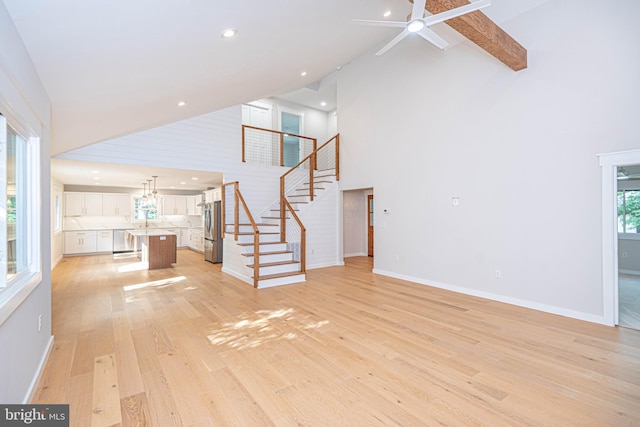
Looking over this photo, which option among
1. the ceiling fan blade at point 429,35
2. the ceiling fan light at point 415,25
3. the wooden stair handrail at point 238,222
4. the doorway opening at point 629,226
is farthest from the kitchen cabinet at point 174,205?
the doorway opening at point 629,226

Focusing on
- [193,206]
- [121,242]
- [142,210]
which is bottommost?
[121,242]

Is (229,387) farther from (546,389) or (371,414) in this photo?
(546,389)

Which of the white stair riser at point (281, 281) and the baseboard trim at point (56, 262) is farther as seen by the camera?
the baseboard trim at point (56, 262)

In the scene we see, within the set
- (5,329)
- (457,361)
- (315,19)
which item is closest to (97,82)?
(5,329)

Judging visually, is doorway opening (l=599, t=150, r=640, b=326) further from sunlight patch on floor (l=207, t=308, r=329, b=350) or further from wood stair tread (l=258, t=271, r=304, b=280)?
wood stair tread (l=258, t=271, r=304, b=280)

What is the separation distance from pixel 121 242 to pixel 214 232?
4.70 metres

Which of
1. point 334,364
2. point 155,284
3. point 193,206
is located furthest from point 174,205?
point 334,364

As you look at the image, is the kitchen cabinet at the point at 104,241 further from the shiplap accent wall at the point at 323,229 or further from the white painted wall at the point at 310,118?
the shiplap accent wall at the point at 323,229

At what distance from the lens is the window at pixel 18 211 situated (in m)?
1.86

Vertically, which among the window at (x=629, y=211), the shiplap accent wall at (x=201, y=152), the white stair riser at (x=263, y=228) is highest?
the shiplap accent wall at (x=201, y=152)

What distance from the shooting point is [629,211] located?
6.47m

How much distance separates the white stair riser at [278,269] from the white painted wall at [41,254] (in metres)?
3.20

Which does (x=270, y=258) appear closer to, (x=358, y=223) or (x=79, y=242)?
(x=358, y=223)

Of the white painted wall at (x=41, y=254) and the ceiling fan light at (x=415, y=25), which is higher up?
the ceiling fan light at (x=415, y=25)
